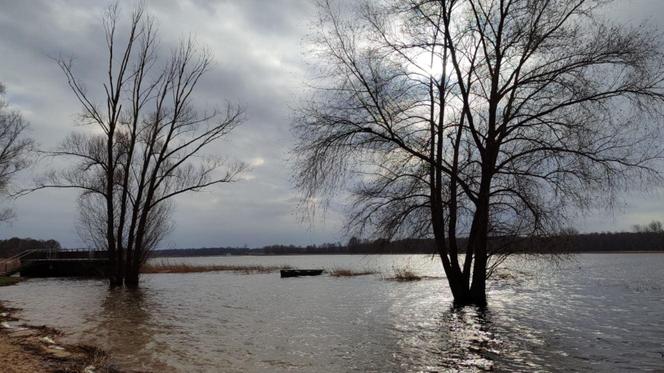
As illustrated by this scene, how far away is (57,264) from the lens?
48312mm

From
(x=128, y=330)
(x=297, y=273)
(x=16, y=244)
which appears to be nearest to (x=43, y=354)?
(x=128, y=330)

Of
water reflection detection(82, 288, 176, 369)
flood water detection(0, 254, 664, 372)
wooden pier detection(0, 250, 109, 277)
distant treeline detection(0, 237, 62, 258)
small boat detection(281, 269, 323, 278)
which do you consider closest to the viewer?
water reflection detection(82, 288, 176, 369)

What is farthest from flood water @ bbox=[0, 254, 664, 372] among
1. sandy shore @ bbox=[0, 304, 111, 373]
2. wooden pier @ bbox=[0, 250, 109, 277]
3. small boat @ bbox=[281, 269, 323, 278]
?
small boat @ bbox=[281, 269, 323, 278]

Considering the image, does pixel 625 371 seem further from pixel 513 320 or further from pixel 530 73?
pixel 530 73

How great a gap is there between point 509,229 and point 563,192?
8.36ft

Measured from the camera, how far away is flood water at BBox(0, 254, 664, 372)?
11328 millimetres

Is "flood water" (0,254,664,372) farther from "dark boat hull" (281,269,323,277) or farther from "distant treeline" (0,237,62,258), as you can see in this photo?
"distant treeline" (0,237,62,258)

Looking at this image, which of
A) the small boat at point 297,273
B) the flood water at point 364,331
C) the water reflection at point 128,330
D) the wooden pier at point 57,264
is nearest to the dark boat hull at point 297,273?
the small boat at point 297,273

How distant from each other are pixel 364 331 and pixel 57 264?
42.1 meters

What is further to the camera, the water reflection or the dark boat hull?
the dark boat hull

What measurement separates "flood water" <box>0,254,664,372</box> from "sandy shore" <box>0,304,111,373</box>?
25.6 inches

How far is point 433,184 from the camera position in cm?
1966

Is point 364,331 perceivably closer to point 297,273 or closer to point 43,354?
point 43,354

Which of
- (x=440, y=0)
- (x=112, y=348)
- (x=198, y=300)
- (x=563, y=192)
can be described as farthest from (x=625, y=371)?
(x=198, y=300)
